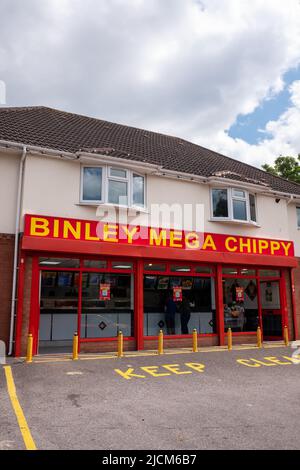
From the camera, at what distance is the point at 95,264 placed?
529 inches

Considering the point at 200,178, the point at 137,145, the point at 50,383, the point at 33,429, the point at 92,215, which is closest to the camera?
the point at 33,429

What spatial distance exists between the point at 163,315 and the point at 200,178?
223 inches

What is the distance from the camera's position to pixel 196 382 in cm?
933

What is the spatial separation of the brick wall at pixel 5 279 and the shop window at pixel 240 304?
27.6 ft

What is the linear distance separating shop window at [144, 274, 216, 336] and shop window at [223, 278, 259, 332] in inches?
43.8

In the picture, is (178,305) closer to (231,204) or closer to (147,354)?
(147,354)

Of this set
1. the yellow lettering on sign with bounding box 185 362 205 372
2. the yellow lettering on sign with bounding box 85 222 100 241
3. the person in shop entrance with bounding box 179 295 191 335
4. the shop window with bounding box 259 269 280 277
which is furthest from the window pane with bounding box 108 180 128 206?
the shop window with bounding box 259 269 280 277

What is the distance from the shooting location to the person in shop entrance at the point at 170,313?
48.4 feet

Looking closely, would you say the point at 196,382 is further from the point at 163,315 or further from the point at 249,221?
the point at 249,221

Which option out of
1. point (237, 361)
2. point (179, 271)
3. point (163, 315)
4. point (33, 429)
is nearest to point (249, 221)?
point (179, 271)

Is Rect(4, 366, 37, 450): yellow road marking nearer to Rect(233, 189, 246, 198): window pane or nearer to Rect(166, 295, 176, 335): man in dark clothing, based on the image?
Rect(166, 295, 176, 335): man in dark clothing

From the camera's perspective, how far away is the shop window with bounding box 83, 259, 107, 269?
522 inches

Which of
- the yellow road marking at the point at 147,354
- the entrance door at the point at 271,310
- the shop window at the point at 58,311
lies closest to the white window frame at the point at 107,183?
the shop window at the point at 58,311

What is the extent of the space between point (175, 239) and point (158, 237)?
721mm
